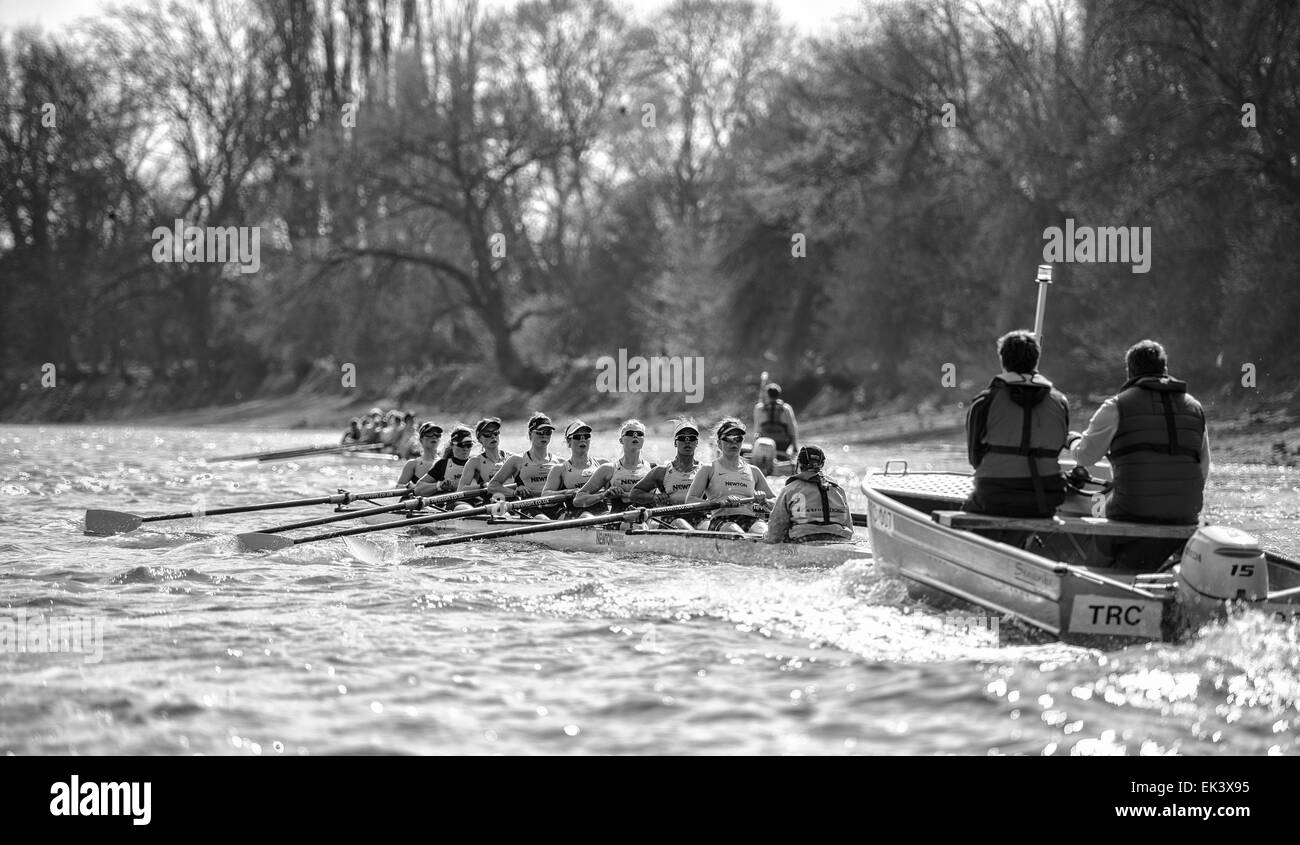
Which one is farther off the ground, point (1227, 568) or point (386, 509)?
point (1227, 568)

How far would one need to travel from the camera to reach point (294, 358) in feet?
169

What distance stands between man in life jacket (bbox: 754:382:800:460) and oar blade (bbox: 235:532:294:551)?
349 inches

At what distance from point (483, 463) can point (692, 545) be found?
427cm

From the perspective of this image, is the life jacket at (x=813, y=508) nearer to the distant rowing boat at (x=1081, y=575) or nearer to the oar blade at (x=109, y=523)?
the distant rowing boat at (x=1081, y=575)

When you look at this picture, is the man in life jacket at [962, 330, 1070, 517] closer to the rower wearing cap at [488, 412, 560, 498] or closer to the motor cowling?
the motor cowling

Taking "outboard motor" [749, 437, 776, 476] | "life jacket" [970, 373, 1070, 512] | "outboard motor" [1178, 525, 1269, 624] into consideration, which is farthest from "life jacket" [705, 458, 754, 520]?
"outboard motor" [749, 437, 776, 476]

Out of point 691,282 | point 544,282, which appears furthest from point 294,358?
point 691,282

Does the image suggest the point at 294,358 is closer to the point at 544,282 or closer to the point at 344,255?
the point at 344,255

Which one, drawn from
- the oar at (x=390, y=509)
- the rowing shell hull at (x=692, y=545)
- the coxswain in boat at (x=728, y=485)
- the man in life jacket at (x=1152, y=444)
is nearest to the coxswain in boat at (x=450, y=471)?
the oar at (x=390, y=509)

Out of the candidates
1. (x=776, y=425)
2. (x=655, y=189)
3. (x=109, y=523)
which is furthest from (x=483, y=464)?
(x=655, y=189)

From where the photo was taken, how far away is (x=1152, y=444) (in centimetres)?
941

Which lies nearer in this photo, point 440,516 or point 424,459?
point 440,516

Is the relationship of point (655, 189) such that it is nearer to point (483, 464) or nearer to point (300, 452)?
point (300, 452)
